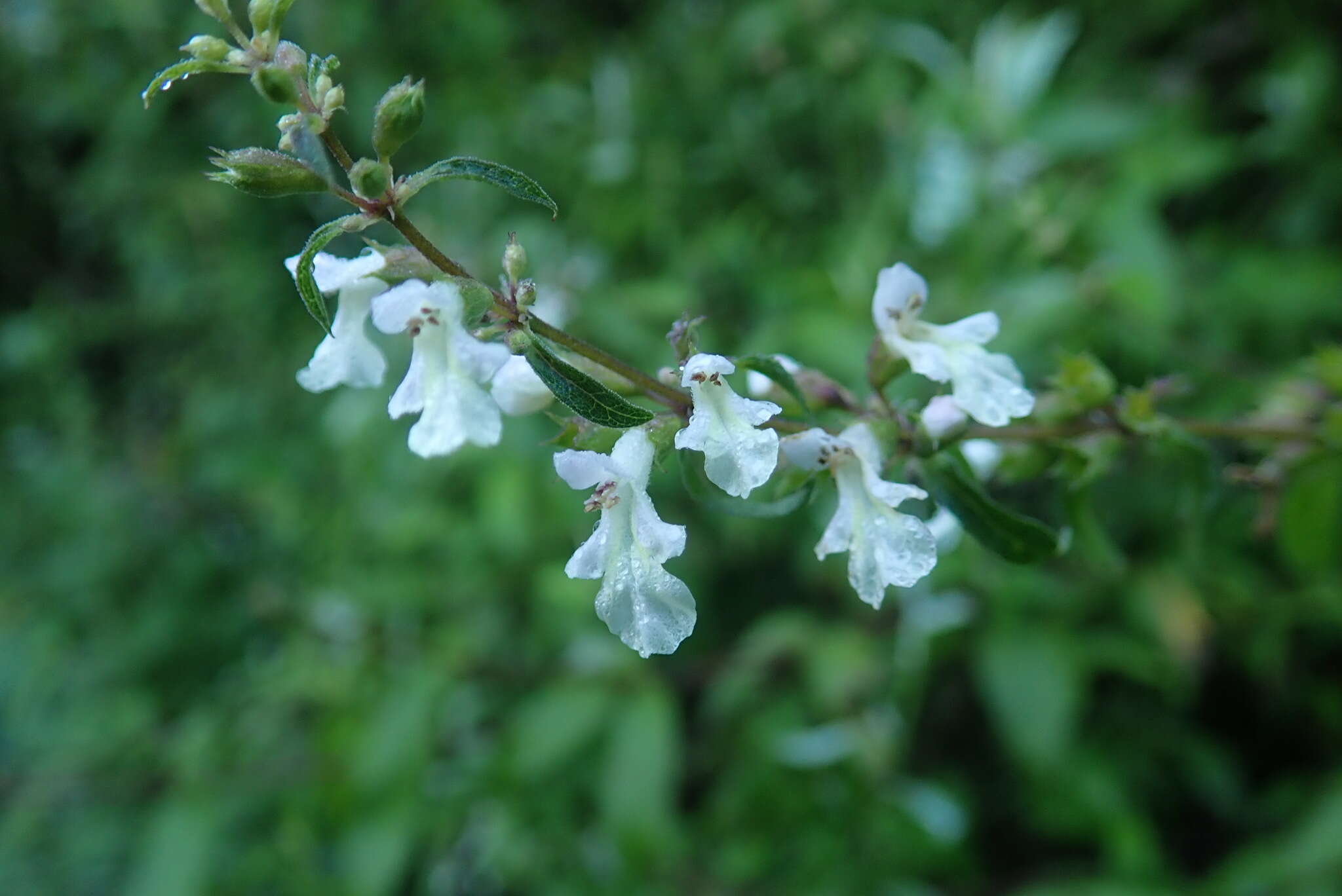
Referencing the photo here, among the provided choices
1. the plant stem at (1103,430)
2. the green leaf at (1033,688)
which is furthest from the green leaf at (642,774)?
the plant stem at (1103,430)

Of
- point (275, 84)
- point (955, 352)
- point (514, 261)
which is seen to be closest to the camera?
point (275, 84)

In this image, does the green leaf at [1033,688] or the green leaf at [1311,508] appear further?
the green leaf at [1033,688]

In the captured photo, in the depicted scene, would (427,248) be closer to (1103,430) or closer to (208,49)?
(208,49)

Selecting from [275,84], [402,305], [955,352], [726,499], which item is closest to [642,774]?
[726,499]

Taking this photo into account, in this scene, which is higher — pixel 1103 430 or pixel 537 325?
pixel 1103 430

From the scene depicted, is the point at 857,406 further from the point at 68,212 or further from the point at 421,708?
the point at 68,212

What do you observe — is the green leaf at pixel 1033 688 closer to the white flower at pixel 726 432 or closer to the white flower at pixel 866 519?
the white flower at pixel 866 519
